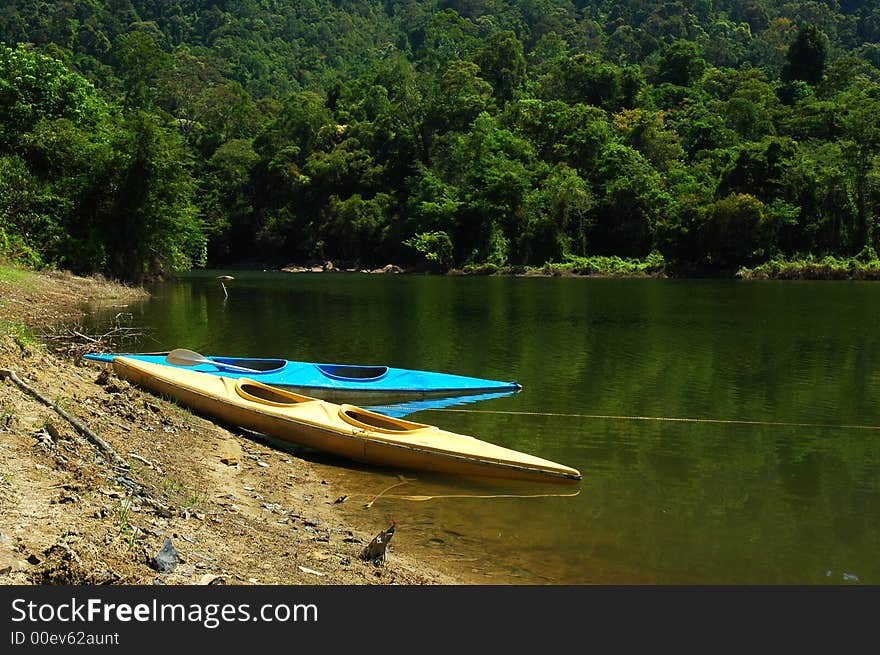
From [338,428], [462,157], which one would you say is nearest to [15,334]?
[338,428]

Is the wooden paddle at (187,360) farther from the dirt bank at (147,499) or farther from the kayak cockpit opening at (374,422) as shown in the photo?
the kayak cockpit opening at (374,422)

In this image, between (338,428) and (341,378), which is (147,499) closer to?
(338,428)

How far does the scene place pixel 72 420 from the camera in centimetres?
856

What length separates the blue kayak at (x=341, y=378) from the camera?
49.1 ft

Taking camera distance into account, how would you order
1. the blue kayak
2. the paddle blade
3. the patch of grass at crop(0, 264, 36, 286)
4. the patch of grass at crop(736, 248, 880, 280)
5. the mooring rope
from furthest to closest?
1. the patch of grass at crop(736, 248, 880, 280)
2. the patch of grass at crop(0, 264, 36, 286)
3. the blue kayak
4. the paddle blade
5. the mooring rope

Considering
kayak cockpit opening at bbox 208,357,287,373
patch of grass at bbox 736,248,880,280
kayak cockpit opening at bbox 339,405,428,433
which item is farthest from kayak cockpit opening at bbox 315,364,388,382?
patch of grass at bbox 736,248,880,280

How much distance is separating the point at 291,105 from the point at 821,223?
5238 cm

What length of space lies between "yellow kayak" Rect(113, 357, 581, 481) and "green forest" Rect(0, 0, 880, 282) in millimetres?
20441

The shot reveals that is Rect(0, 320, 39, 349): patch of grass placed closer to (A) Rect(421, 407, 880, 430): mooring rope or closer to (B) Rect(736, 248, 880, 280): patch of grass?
(A) Rect(421, 407, 880, 430): mooring rope

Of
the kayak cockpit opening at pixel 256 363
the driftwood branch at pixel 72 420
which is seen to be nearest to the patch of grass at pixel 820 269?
the kayak cockpit opening at pixel 256 363

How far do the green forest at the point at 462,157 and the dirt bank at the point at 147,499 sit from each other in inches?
865

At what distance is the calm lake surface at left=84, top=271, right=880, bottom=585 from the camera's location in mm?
7883

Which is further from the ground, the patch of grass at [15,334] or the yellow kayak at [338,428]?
the patch of grass at [15,334]

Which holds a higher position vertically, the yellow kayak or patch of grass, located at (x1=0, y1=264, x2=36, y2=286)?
patch of grass, located at (x1=0, y1=264, x2=36, y2=286)
